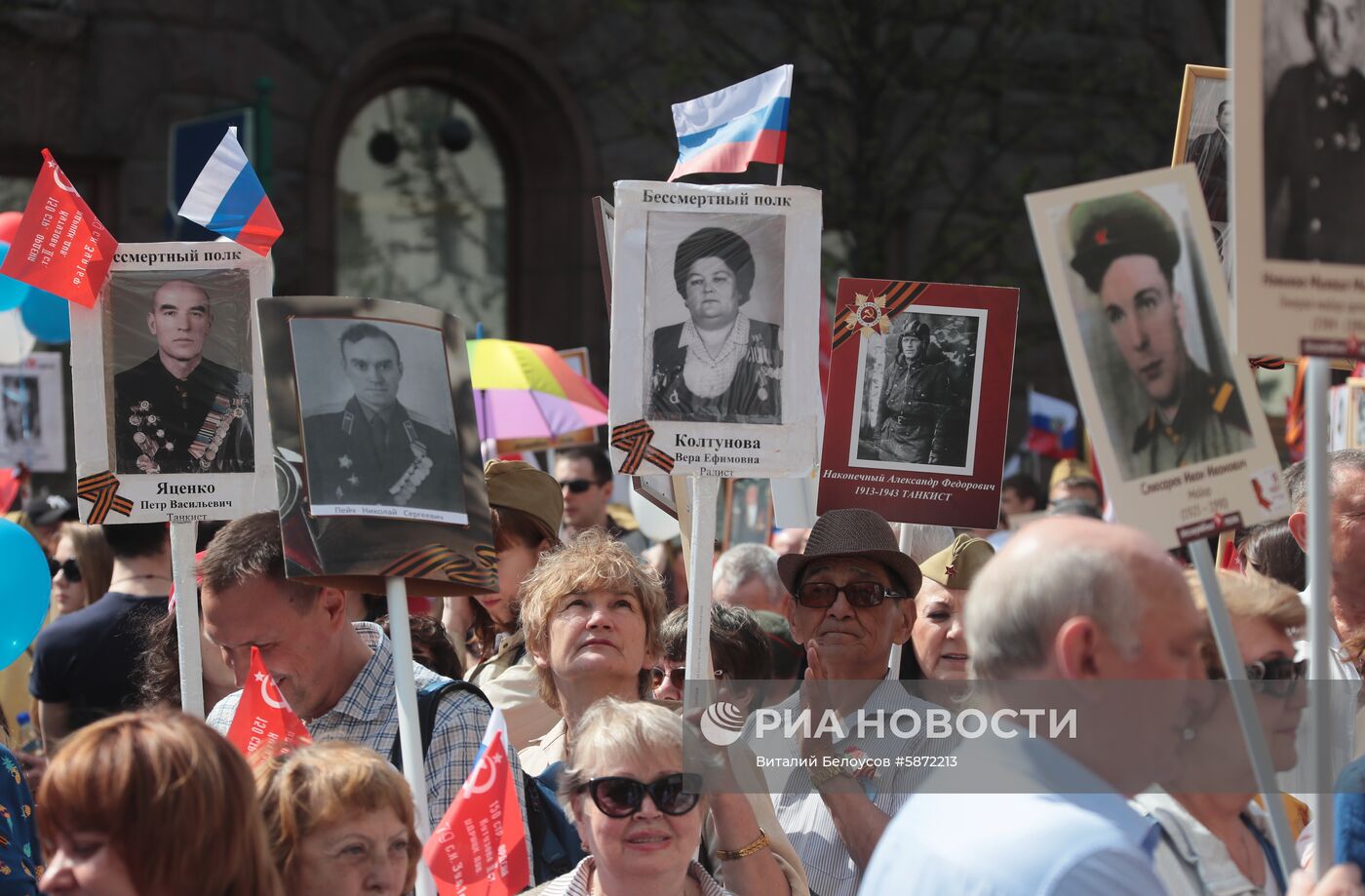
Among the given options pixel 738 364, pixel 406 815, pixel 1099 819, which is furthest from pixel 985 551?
pixel 1099 819

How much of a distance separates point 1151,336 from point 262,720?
163 cm

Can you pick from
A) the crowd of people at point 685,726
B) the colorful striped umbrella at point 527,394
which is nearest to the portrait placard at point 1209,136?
the crowd of people at point 685,726

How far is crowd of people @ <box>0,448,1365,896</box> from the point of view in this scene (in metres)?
2.08

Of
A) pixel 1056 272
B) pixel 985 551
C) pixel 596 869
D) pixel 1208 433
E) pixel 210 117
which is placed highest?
pixel 210 117

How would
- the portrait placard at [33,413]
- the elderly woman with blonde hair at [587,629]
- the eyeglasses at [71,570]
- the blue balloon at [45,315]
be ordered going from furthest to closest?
the portrait placard at [33,413] < the blue balloon at [45,315] < the eyeglasses at [71,570] < the elderly woman with blonde hair at [587,629]

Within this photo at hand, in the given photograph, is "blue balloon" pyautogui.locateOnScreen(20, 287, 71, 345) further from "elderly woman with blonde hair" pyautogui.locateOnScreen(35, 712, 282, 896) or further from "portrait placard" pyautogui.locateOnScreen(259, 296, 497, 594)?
"elderly woman with blonde hair" pyautogui.locateOnScreen(35, 712, 282, 896)

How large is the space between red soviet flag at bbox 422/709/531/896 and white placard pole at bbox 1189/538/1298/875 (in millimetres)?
1169

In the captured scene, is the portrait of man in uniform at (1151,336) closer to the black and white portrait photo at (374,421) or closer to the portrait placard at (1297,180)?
the portrait placard at (1297,180)

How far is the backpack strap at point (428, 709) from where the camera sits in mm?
3244

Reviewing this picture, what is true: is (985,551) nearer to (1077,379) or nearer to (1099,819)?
(1077,379)

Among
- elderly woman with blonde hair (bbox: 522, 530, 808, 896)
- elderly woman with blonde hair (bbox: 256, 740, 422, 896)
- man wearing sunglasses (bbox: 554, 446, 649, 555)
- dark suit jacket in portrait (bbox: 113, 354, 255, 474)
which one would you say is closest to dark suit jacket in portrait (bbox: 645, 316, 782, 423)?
elderly woman with blonde hair (bbox: 522, 530, 808, 896)

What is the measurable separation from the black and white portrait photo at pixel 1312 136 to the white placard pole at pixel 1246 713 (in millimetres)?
477

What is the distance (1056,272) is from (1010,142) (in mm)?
10764

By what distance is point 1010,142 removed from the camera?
517 inches
